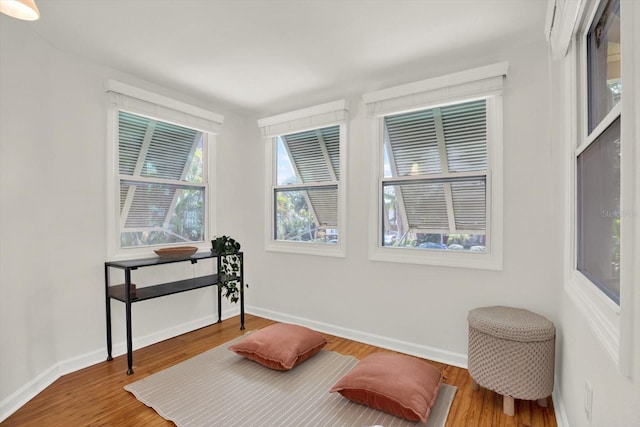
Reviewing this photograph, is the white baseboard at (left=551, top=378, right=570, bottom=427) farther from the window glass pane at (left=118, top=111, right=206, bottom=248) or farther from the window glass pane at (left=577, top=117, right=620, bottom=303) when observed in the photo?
the window glass pane at (left=118, top=111, right=206, bottom=248)

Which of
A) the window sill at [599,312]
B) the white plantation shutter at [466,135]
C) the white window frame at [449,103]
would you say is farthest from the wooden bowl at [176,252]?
the window sill at [599,312]

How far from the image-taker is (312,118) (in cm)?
351

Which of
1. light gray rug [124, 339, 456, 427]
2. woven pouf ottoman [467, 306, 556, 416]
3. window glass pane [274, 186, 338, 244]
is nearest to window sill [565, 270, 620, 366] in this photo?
woven pouf ottoman [467, 306, 556, 416]

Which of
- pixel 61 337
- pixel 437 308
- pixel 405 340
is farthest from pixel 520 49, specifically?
pixel 61 337

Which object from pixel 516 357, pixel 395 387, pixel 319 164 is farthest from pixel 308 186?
pixel 516 357

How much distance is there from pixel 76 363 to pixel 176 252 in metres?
1.13

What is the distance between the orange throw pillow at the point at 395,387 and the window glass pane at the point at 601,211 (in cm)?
112

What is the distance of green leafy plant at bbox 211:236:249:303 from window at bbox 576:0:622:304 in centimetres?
287

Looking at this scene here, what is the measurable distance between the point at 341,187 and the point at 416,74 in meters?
1.25

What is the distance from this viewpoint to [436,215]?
2.94m

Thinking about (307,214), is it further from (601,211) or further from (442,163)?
(601,211)

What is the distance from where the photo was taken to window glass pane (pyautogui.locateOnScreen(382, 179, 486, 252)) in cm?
275

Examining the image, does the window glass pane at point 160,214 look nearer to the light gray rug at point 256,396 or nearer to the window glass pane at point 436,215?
the light gray rug at point 256,396

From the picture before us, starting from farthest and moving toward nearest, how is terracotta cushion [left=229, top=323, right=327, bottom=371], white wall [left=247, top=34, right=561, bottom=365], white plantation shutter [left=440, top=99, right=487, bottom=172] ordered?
white plantation shutter [left=440, top=99, right=487, bottom=172] < terracotta cushion [left=229, top=323, right=327, bottom=371] < white wall [left=247, top=34, right=561, bottom=365]
